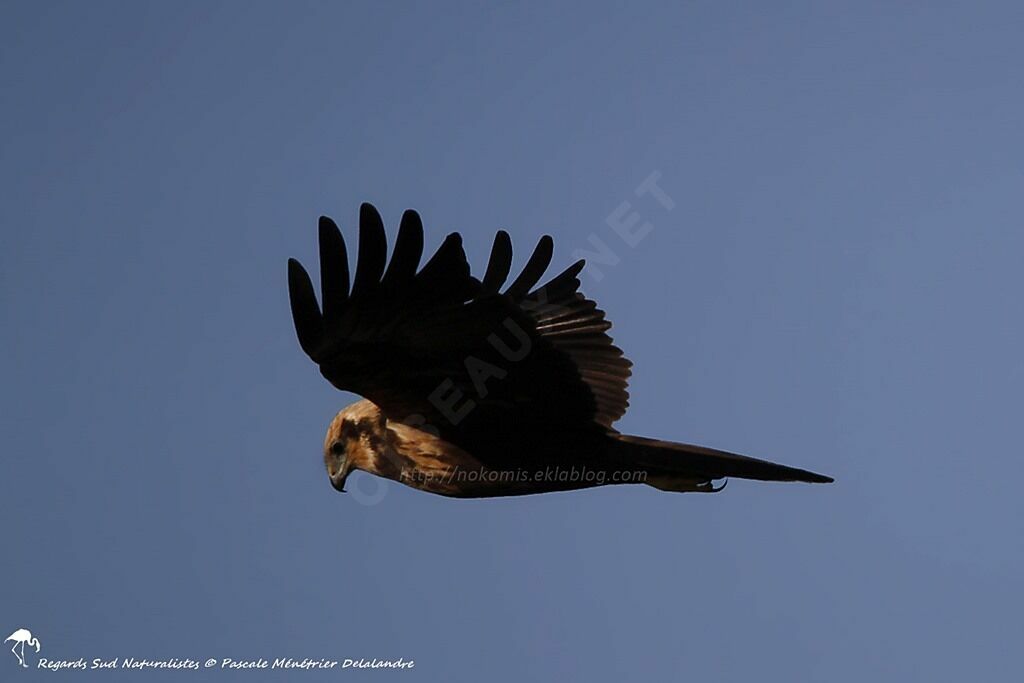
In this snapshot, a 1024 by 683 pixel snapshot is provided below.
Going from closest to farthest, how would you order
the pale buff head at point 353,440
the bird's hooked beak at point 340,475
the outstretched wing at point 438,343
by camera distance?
the outstretched wing at point 438,343 < the pale buff head at point 353,440 < the bird's hooked beak at point 340,475

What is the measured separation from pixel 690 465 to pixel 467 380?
1.16 metres

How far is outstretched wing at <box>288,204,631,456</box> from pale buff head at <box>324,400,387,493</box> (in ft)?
0.76

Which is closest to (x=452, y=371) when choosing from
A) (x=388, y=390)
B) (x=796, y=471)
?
(x=388, y=390)

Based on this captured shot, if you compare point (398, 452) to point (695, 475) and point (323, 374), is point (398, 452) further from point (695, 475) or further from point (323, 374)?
point (695, 475)

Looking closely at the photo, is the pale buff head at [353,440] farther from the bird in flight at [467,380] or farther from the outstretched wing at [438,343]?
the outstretched wing at [438,343]

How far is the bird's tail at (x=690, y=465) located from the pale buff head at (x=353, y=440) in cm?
123

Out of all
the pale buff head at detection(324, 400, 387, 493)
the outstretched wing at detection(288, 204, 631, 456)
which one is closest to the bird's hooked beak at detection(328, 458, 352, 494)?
the pale buff head at detection(324, 400, 387, 493)

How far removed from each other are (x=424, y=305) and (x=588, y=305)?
1.63 m

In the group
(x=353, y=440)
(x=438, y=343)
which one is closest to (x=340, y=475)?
(x=353, y=440)

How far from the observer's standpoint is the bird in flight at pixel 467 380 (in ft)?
21.5

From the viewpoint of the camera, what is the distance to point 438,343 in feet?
22.3

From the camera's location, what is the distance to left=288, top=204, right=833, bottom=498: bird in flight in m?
6.56

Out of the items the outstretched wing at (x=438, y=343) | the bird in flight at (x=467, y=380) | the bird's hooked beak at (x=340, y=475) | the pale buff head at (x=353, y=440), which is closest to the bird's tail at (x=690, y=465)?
the bird in flight at (x=467, y=380)

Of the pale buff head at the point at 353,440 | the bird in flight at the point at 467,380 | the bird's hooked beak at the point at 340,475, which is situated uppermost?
the bird in flight at the point at 467,380
